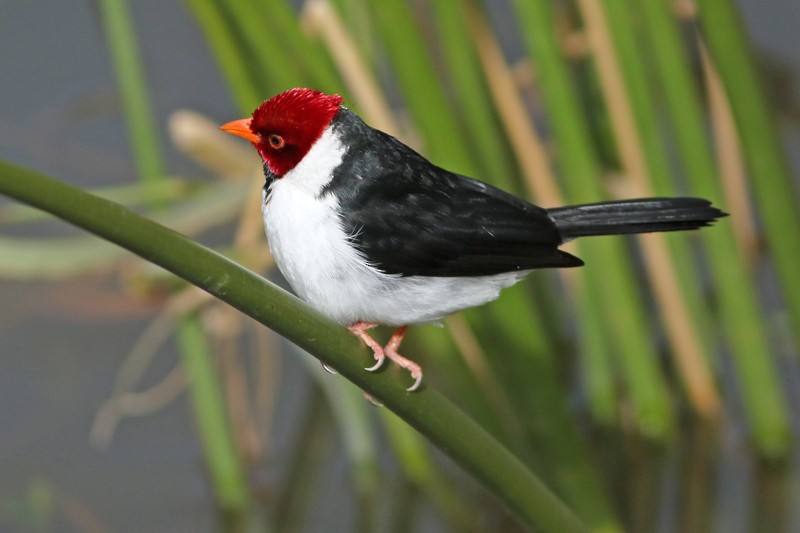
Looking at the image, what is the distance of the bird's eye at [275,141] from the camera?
4.04ft

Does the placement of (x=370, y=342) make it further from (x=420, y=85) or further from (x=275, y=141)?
(x=420, y=85)

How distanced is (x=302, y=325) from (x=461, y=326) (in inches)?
53.2

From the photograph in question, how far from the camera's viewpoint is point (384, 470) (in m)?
2.66

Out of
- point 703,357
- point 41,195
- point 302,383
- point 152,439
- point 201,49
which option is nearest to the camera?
point 41,195

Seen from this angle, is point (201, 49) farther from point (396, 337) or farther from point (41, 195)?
point (41, 195)

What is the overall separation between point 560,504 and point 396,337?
282 millimetres

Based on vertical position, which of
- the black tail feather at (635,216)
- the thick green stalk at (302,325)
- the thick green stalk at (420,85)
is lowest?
the thick green stalk at (302,325)

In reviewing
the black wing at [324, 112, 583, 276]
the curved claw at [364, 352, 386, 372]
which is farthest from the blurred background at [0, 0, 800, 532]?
the curved claw at [364, 352, 386, 372]

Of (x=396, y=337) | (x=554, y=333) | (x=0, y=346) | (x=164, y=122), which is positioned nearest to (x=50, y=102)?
(x=164, y=122)

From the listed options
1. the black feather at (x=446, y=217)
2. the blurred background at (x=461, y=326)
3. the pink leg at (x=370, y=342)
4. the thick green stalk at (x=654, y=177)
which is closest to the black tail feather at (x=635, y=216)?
the black feather at (x=446, y=217)

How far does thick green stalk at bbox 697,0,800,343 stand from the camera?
1816 millimetres

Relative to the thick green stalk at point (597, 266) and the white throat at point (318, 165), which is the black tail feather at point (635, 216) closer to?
the white throat at point (318, 165)

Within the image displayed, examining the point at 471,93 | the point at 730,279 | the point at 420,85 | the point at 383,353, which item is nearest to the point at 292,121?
the point at 383,353

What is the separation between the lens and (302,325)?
3.34ft
